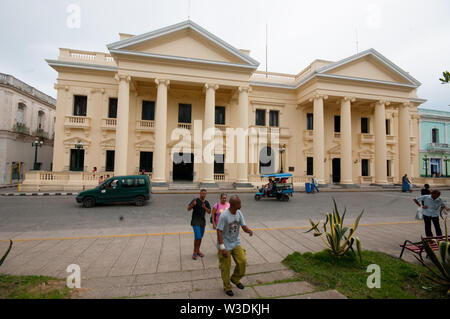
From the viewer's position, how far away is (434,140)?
110ft

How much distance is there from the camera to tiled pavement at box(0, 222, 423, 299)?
3.33 m

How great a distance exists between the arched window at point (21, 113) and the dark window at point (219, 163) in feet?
75.7

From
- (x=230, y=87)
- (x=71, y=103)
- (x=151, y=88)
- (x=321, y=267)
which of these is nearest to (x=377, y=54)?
(x=230, y=87)

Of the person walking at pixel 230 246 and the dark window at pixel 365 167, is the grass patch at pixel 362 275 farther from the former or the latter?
the dark window at pixel 365 167

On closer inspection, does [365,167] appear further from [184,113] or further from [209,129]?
[184,113]

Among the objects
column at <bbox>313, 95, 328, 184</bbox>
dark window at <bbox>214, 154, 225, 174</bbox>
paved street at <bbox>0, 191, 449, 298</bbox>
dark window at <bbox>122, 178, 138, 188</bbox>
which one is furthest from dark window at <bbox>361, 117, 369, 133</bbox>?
dark window at <bbox>122, 178, 138, 188</bbox>

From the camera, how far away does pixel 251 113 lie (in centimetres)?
2330

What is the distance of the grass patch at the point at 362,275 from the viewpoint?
3172mm

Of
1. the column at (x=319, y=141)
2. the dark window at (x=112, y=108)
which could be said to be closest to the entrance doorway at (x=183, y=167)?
the dark window at (x=112, y=108)

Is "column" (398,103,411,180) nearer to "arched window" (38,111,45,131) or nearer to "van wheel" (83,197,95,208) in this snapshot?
"van wheel" (83,197,95,208)

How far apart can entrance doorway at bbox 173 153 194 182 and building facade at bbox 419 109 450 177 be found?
3530 centimetres

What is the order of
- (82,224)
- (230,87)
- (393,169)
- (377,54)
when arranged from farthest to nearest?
(393,169) → (377,54) → (230,87) → (82,224)
